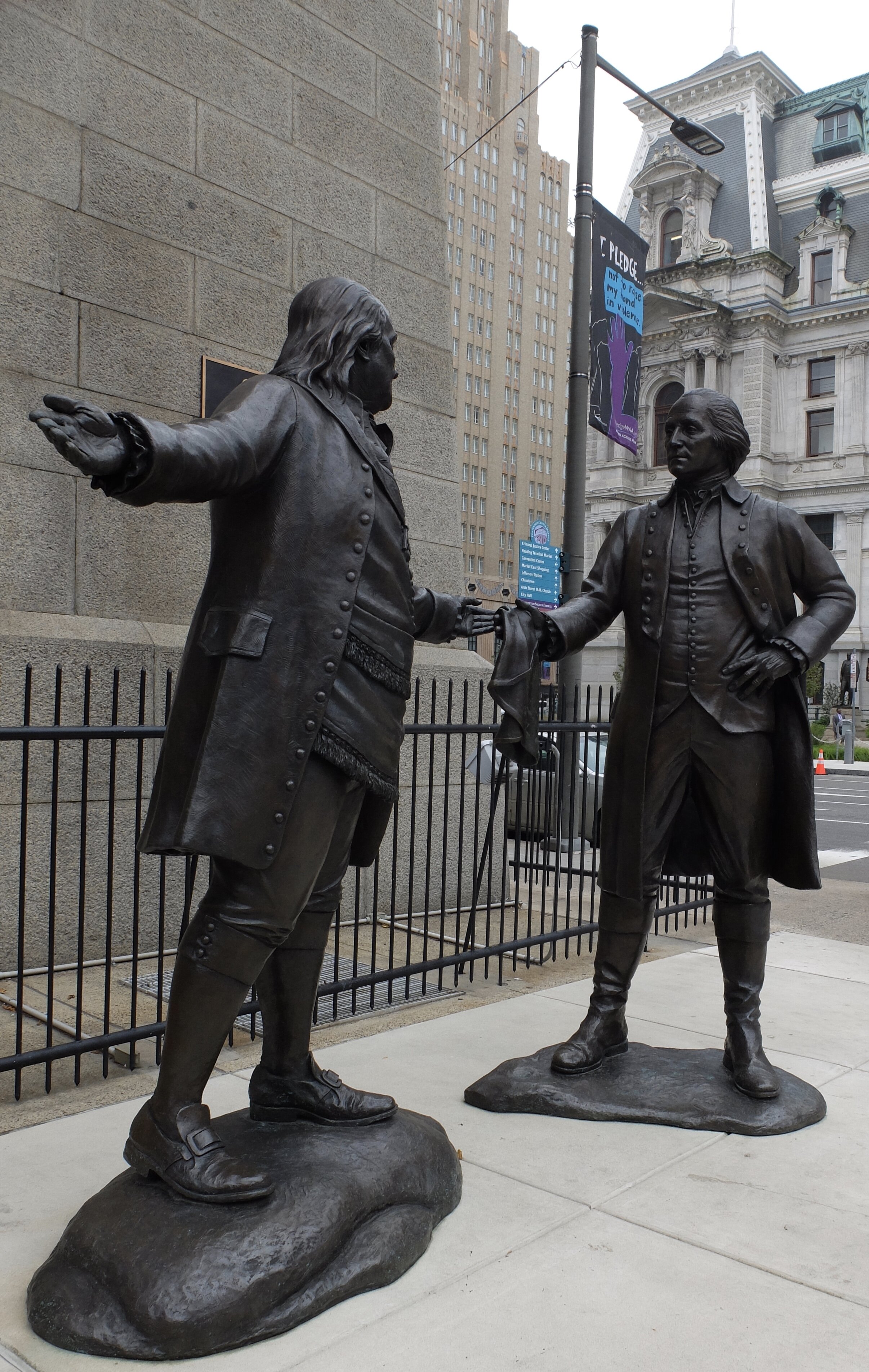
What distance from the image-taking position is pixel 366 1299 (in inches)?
102

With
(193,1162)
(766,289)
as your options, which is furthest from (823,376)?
(193,1162)

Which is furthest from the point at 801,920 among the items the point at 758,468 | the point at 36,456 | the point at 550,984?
the point at 758,468

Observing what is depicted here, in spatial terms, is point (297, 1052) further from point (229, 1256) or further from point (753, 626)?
point (753, 626)

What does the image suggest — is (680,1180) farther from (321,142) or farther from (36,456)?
(321,142)

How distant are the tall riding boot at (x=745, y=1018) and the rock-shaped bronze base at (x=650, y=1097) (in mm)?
51

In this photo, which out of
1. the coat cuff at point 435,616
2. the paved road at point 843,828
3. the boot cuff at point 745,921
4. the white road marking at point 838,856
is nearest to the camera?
the coat cuff at point 435,616

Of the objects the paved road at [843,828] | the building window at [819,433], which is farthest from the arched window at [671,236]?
the paved road at [843,828]

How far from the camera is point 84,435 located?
208 centimetres

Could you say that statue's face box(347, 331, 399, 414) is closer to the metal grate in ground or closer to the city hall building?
the metal grate in ground

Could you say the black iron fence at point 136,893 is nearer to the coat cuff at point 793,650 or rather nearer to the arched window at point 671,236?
the coat cuff at point 793,650

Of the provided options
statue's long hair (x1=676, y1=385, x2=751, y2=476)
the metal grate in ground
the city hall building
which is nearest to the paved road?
the metal grate in ground

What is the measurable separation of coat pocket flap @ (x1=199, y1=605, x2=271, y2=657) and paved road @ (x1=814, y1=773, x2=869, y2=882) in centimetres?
493

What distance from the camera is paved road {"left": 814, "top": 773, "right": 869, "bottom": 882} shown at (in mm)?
10742

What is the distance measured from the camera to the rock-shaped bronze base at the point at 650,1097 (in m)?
3.71
